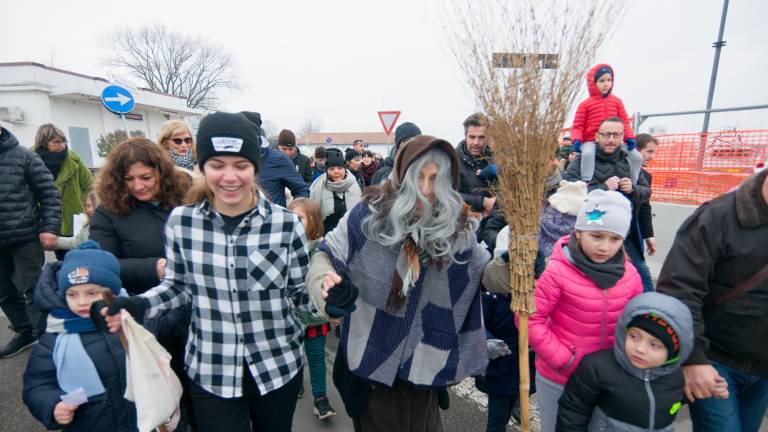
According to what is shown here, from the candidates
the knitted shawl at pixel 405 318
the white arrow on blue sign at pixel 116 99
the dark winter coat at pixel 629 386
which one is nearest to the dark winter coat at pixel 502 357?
the dark winter coat at pixel 629 386

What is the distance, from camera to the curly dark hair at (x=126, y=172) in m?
2.12

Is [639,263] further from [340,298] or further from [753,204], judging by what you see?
[340,298]

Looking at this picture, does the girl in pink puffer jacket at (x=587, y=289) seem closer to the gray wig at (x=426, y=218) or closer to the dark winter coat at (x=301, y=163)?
the gray wig at (x=426, y=218)

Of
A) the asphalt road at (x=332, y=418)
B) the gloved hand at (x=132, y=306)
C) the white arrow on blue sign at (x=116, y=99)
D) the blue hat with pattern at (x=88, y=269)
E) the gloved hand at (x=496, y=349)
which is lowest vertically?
the asphalt road at (x=332, y=418)

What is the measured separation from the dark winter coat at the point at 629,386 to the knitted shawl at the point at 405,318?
0.53 meters

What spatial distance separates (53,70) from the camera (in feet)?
59.5

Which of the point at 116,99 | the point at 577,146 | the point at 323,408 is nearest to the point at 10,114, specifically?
the point at 116,99

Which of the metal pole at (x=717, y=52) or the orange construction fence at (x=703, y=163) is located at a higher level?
the metal pole at (x=717, y=52)

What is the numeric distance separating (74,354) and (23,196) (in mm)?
2580

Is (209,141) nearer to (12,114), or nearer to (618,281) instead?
(618,281)

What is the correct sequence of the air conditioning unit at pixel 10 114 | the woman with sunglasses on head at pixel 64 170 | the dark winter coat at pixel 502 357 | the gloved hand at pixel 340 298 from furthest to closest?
the air conditioning unit at pixel 10 114 < the woman with sunglasses on head at pixel 64 170 < the dark winter coat at pixel 502 357 < the gloved hand at pixel 340 298

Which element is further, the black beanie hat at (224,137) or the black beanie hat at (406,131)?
the black beanie hat at (406,131)

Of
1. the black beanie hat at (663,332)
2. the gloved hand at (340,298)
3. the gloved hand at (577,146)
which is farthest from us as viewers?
the gloved hand at (577,146)

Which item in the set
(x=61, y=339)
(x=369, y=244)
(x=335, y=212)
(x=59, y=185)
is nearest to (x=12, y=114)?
(x=59, y=185)
